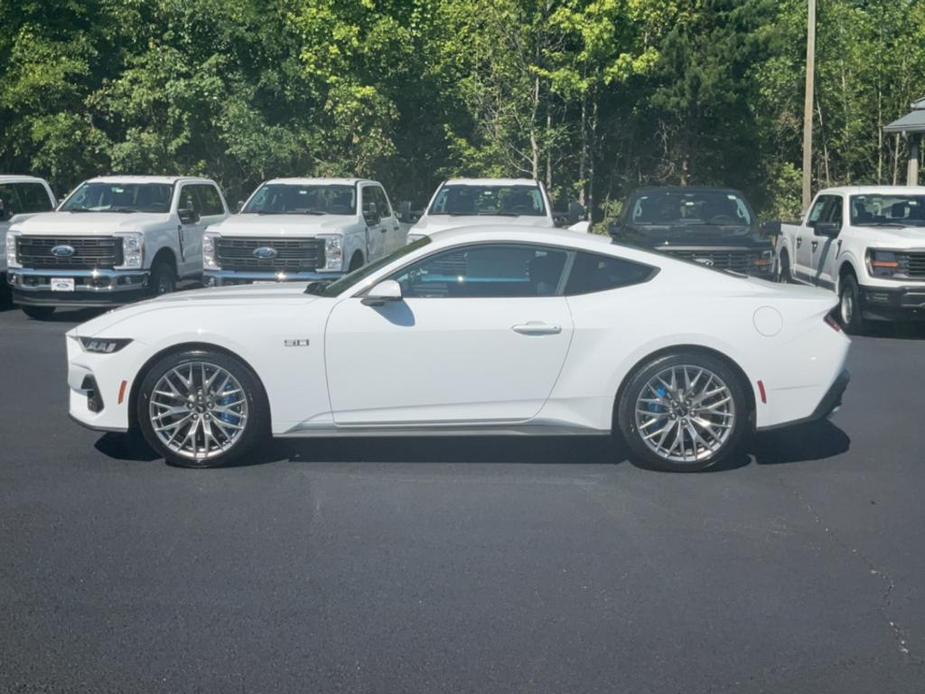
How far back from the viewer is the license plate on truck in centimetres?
1667

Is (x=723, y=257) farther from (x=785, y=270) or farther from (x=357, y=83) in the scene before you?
(x=357, y=83)

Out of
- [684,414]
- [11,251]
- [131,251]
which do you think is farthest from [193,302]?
[11,251]

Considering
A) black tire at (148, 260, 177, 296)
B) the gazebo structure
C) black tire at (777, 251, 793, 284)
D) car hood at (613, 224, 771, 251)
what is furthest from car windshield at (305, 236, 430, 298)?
the gazebo structure

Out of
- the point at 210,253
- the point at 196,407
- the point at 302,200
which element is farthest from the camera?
the point at 302,200

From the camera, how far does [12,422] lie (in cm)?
989

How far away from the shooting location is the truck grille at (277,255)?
644 inches

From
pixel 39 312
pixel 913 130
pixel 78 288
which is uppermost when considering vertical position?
pixel 913 130

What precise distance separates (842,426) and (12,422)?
622cm

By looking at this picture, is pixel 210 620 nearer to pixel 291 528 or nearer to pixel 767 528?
pixel 291 528

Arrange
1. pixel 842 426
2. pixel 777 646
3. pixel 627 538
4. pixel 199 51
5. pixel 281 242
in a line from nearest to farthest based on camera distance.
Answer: pixel 777 646
pixel 627 538
pixel 842 426
pixel 281 242
pixel 199 51

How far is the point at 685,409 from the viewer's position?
318 inches

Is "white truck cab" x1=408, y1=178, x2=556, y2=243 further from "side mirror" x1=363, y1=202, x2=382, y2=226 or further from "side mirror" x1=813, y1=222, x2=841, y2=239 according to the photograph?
"side mirror" x1=813, y1=222, x2=841, y2=239

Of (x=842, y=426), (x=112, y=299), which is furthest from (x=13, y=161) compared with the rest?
(x=842, y=426)

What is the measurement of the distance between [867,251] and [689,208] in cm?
312
